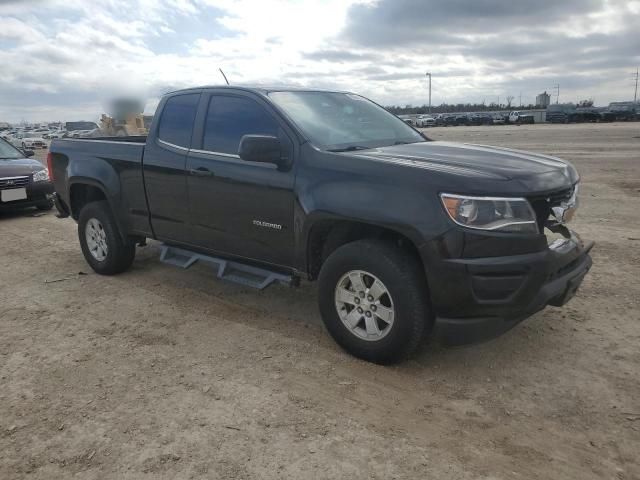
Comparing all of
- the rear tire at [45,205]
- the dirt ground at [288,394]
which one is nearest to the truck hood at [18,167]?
the rear tire at [45,205]

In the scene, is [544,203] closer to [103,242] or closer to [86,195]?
[103,242]

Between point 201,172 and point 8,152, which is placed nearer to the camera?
point 201,172

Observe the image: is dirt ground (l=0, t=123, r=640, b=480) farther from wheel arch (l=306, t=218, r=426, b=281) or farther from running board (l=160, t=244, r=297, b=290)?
wheel arch (l=306, t=218, r=426, b=281)

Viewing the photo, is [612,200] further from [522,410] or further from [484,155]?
[522,410]

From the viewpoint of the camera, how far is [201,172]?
457 cm

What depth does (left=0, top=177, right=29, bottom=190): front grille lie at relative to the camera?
921 centimetres

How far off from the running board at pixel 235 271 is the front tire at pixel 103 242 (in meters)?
0.66

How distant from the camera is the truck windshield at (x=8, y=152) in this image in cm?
1011

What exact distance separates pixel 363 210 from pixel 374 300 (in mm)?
593

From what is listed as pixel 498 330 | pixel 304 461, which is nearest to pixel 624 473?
pixel 498 330

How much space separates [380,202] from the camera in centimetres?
339

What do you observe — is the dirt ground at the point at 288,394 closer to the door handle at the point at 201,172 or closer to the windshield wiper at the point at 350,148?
the door handle at the point at 201,172

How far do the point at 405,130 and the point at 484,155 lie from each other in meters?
1.27

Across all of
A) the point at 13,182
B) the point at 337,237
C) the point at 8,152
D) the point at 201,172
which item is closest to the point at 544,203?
the point at 337,237
